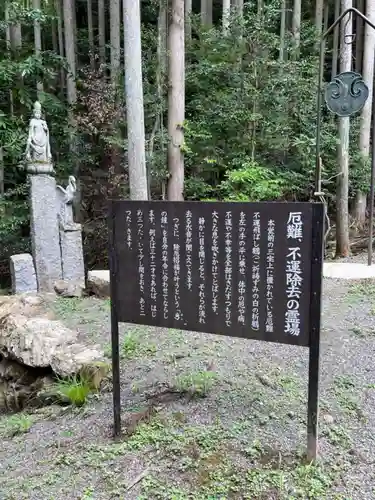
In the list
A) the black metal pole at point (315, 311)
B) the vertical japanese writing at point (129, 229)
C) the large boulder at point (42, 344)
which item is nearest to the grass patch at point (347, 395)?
the black metal pole at point (315, 311)

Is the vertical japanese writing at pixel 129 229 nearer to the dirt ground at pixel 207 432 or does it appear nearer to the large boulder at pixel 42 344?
the dirt ground at pixel 207 432

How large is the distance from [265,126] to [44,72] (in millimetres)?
Result: 4527

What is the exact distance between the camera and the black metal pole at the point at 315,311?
1.90 meters

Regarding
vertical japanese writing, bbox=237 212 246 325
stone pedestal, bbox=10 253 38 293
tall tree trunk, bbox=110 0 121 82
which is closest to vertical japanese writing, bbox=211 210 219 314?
vertical japanese writing, bbox=237 212 246 325

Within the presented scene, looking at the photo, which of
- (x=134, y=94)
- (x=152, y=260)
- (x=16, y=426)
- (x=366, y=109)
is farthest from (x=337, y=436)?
(x=366, y=109)

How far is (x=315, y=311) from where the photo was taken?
1958mm

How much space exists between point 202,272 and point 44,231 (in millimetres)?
4610

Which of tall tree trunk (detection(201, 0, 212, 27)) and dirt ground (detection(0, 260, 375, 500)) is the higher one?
tall tree trunk (detection(201, 0, 212, 27))

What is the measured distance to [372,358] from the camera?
3.35m

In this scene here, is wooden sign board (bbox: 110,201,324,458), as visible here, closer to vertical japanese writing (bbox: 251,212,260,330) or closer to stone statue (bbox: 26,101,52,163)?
vertical japanese writing (bbox: 251,212,260,330)

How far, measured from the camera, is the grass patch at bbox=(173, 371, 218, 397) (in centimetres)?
273

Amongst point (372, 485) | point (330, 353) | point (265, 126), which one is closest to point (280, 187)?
point (265, 126)

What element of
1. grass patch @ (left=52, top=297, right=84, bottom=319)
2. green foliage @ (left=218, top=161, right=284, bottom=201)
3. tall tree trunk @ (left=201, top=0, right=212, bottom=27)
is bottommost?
grass patch @ (left=52, top=297, right=84, bottom=319)

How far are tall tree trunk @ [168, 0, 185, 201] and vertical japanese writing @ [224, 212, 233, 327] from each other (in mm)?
6613
